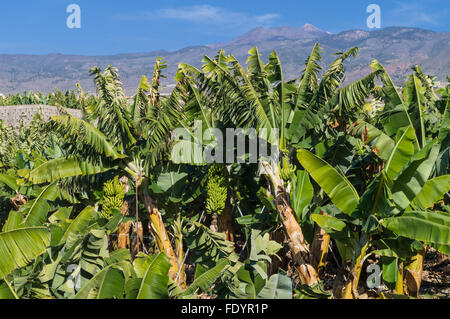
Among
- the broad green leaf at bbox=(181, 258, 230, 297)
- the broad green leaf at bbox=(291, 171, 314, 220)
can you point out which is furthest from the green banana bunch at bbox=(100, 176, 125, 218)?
the broad green leaf at bbox=(291, 171, 314, 220)

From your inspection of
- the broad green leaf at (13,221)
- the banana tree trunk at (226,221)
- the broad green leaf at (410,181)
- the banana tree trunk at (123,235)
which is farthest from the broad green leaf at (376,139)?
the broad green leaf at (13,221)

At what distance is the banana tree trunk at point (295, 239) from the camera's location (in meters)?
6.32

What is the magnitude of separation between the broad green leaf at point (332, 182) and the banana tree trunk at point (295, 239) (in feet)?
3.53

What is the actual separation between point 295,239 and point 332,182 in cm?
142

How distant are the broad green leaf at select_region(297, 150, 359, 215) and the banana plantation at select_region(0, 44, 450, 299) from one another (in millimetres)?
20

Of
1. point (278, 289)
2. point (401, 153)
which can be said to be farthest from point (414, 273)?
point (278, 289)

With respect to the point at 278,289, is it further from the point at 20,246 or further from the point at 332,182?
the point at 20,246

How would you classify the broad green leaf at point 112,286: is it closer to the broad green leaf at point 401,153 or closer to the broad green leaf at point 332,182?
the broad green leaf at point 332,182

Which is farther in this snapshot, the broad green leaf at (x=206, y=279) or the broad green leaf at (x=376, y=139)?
the broad green leaf at (x=376, y=139)

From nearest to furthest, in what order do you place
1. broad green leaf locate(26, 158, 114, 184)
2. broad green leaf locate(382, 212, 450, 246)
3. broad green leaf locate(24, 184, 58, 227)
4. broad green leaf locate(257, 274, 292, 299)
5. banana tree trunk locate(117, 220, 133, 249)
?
broad green leaf locate(257, 274, 292, 299) < broad green leaf locate(382, 212, 450, 246) < broad green leaf locate(26, 158, 114, 184) < broad green leaf locate(24, 184, 58, 227) < banana tree trunk locate(117, 220, 133, 249)

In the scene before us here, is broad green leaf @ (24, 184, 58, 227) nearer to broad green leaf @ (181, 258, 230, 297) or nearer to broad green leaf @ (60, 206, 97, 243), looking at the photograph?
broad green leaf @ (60, 206, 97, 243)

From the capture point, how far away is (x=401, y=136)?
5434 millimetres

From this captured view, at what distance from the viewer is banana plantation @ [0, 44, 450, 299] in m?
5.30
